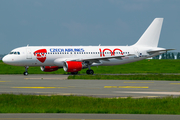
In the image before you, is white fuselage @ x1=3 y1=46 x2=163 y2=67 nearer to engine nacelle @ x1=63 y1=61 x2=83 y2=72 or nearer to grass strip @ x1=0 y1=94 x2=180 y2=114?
engine nacelle @ x1=63 y1=61 x2=83 y2=72

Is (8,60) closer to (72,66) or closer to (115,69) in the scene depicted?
(72,66)

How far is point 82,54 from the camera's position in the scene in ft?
156

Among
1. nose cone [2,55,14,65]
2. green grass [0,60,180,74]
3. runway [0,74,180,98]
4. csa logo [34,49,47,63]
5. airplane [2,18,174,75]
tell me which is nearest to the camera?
runway [0,74,180,98]

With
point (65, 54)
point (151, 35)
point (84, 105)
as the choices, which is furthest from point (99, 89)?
point (151, 35)

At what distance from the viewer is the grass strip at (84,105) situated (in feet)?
49.5

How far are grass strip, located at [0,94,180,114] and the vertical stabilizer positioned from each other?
34206mm

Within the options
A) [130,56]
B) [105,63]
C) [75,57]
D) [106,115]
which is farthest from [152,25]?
[106,115]

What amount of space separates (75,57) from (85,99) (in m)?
28.4

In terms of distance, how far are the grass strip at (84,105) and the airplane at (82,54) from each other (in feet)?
81.3

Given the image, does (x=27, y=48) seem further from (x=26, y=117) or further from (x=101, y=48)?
(x=26, y=117)

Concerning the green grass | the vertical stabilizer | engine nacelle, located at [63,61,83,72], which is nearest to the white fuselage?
the vertical stabilizer

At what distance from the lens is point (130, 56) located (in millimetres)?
49688

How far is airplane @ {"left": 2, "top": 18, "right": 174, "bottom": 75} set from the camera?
147 ft

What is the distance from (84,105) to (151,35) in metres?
37.4
